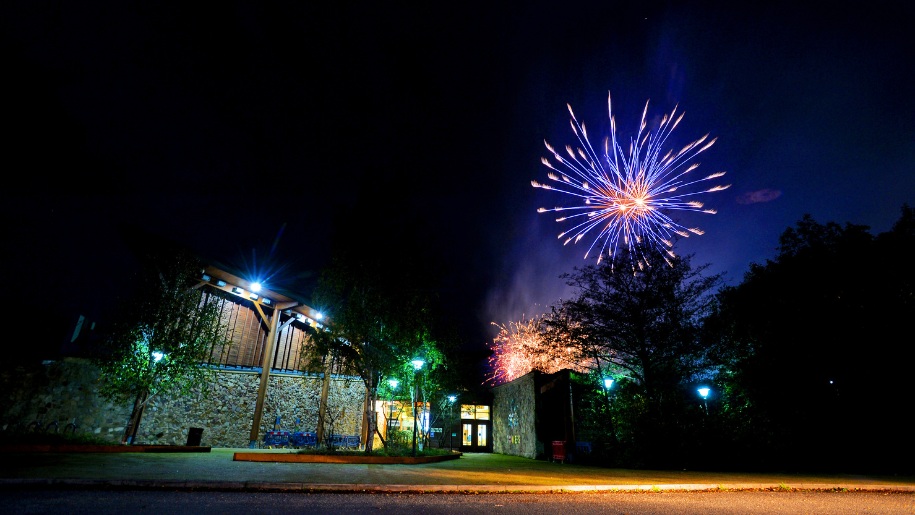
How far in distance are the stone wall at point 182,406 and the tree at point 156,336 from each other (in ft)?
2.13

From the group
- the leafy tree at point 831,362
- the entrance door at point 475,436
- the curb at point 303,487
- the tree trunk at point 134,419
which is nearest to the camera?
the curb at point 303,487

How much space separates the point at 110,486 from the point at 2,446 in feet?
25.5

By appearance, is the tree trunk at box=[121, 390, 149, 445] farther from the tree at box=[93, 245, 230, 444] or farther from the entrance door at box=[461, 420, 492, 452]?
the entrance door at box=[461, 420, 492, 452]

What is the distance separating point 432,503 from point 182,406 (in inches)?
688

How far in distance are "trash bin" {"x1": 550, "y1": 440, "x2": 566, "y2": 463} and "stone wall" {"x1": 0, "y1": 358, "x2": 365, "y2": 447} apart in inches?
409

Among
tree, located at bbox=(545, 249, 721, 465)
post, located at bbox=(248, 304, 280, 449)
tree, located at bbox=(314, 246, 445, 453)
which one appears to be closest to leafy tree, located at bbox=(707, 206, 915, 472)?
tree, located at bbox=(545, 249, 721, 465)

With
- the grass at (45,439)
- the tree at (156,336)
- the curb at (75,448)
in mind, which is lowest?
the curb at (75,448)

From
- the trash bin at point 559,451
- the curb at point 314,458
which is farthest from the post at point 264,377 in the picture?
the trash bin at point 559,451

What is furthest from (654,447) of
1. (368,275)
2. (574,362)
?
(368,275)

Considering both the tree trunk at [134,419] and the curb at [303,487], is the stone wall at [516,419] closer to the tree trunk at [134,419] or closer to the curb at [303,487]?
the curb at [303,487]

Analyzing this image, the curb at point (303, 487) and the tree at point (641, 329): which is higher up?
the tree at point (641, 329)

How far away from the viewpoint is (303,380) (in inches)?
934

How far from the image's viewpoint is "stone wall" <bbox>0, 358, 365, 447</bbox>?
14609mm

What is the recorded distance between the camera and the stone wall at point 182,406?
14609 millimetres
